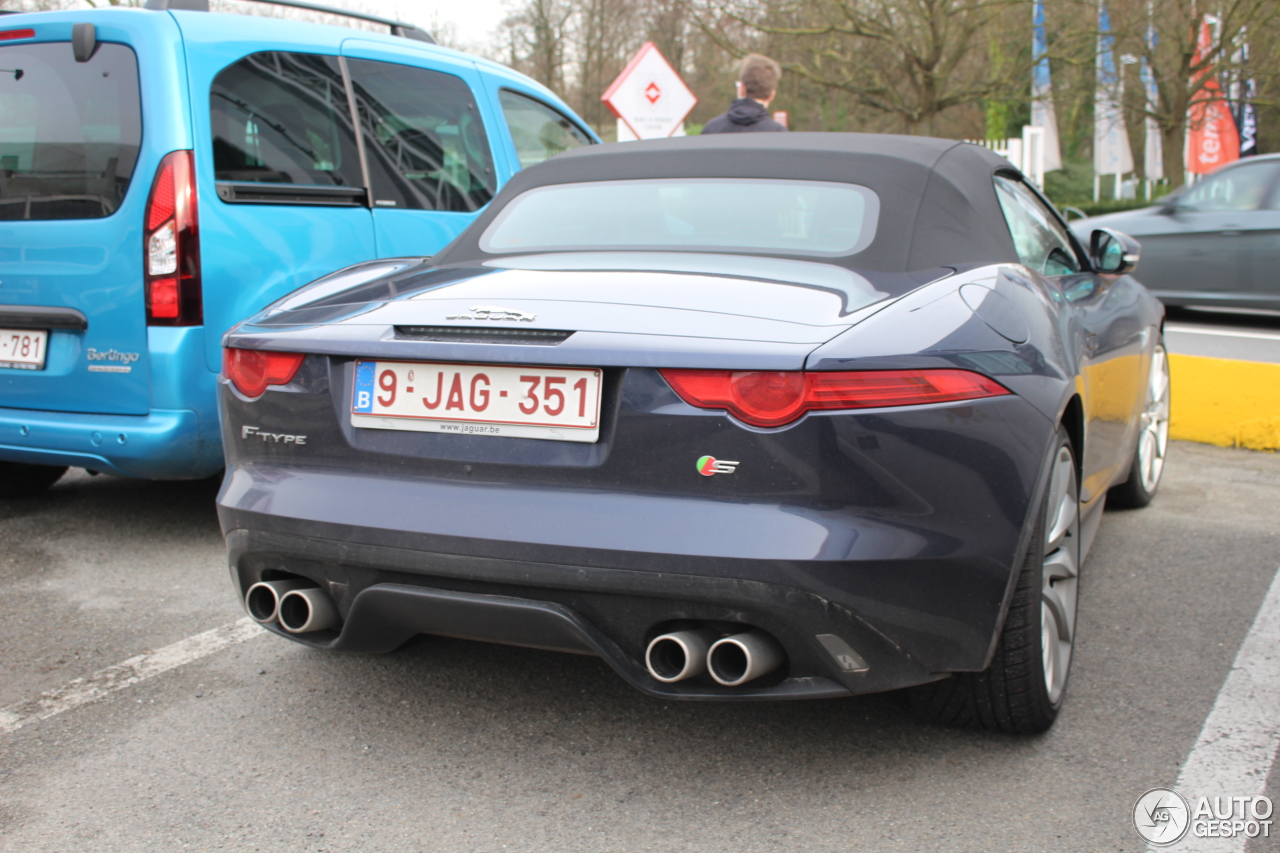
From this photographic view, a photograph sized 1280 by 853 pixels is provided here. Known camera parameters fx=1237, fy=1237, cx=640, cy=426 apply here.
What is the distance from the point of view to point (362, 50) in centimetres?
506

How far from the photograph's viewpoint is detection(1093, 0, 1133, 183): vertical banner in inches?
895

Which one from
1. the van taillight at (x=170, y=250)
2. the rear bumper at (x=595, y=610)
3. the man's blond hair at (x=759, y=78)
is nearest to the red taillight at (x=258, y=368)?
the rear bumper at (x=595, y=610)

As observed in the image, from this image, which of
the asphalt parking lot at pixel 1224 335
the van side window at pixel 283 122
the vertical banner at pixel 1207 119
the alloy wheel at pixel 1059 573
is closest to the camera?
the alloy wheel at pixel 1059 573

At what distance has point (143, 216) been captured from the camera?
4.14 metres

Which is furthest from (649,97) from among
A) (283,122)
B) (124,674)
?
(124,674)

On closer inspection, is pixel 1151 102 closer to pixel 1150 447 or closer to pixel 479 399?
pixel 1150 447

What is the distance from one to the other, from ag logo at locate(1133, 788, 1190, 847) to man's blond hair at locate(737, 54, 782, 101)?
15.6 ft

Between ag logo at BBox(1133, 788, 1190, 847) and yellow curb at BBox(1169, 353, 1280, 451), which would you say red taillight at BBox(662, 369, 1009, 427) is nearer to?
ag logo at BBox(1133, 788, 1190, 847)

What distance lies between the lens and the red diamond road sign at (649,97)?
34.6 ft

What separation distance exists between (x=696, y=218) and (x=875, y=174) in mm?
462

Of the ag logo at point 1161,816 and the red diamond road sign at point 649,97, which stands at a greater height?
the red diamond road sign at point 649,97

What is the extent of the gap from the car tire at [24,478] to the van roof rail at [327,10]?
198cm

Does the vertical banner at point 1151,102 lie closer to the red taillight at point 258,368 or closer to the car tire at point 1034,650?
the car tire at point 1034,650

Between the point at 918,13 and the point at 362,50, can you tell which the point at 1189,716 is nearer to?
the point at 362,50
